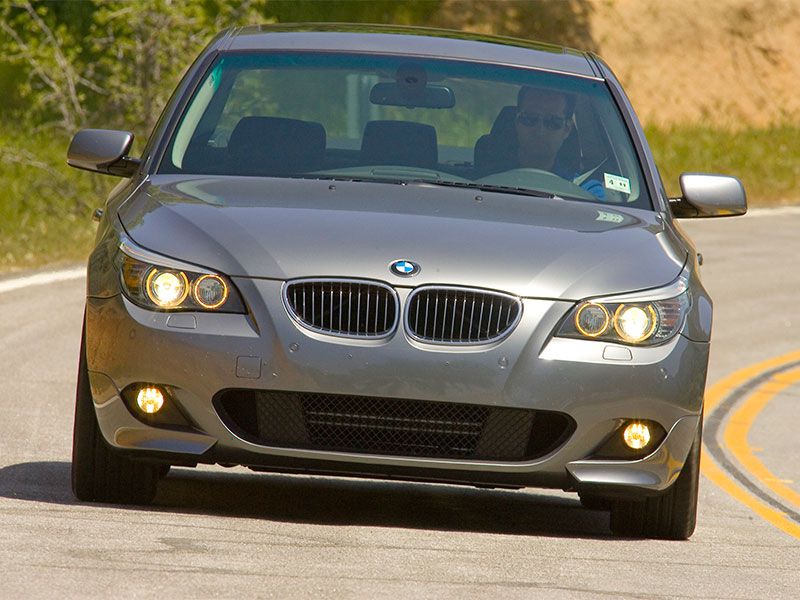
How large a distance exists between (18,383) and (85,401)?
3.94 meters

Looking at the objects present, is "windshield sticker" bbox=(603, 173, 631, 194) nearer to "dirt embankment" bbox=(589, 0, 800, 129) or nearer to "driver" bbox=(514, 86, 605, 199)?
"driver" bbox=(514, 86, 605, 199)

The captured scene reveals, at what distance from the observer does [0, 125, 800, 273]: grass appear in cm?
1669

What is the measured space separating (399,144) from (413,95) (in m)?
0.32

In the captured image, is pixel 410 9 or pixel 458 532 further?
pixel 410 9

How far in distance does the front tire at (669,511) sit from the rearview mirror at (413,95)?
170 centimetres

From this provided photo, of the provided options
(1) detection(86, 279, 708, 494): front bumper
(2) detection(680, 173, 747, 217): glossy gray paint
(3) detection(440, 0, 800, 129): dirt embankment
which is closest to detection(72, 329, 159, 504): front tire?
(1) detection(86, 279, 708, 494): front bumper

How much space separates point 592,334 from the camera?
20.1 feet

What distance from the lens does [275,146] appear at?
718 cm

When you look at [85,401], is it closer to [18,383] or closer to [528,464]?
[528,464]

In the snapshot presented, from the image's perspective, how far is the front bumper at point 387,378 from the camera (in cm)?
598

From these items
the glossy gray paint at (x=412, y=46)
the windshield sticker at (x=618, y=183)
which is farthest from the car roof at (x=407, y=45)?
the windshield sticker at (x=618, y=183)

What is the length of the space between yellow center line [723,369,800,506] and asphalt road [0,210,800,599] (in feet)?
0.10

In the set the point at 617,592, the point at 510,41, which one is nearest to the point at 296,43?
the point at 510,41

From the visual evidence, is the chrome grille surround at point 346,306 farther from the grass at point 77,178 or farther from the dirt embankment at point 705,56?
the dirt embankment at point 705,56
